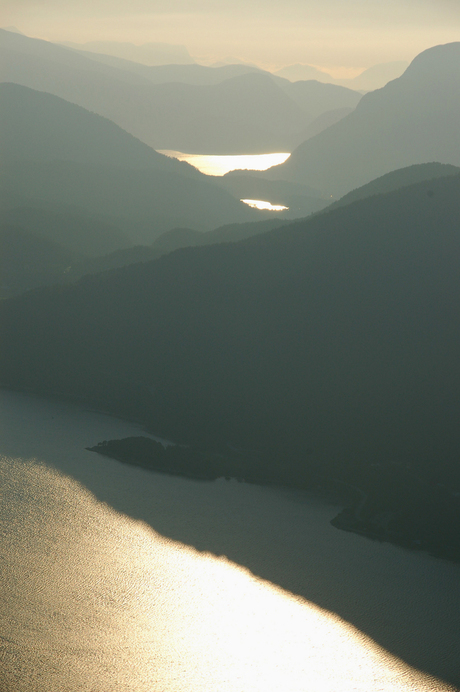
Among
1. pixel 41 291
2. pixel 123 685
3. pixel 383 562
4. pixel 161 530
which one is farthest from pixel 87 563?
pixel 41 291

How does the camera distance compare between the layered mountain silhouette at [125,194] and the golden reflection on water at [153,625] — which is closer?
the golden reflection on water at [153,625]

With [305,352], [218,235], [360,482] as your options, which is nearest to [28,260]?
[218,235]

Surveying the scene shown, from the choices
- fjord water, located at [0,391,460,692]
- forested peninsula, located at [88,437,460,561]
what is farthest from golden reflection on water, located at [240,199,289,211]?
fjord water, located at [0,391,460,692]

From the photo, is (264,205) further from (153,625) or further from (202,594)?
(153,625)

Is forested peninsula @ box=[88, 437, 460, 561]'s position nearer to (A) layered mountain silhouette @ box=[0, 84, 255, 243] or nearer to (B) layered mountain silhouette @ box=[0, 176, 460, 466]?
(B) layered mountain silhouette @ box=[0, 176, 460, 466]

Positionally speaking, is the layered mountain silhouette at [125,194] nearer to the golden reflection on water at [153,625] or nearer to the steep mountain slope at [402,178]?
the steep mountain slope at [402,178]

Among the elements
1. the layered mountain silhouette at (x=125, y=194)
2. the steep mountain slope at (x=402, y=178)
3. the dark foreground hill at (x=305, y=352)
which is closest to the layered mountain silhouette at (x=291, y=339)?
the dark foreground hill at (x=305, y=352)

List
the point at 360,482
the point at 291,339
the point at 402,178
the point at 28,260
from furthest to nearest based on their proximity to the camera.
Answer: the point at 28,260
the point at 402,178
the point at 291,339
the point at 360,482

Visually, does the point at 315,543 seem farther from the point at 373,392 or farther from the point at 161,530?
the point at 373,392
